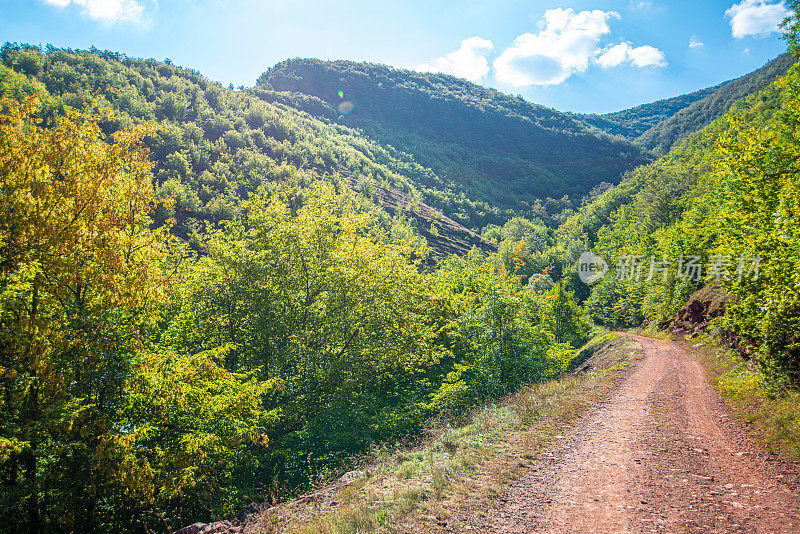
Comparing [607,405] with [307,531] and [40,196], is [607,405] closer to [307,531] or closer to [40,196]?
[307,531]

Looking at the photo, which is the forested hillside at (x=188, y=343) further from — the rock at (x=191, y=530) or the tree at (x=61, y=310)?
the rock at (x=191, y=530)

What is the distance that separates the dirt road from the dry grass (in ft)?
1.64

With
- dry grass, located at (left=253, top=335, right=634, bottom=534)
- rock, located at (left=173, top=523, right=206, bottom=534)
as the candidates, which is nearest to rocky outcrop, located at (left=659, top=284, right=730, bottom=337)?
dry grass, located at (left=253, top=335, right=634, bottom=534)

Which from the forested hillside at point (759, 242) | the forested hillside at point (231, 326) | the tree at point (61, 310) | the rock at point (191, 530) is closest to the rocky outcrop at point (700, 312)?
the forested hillside at point (759, 242)

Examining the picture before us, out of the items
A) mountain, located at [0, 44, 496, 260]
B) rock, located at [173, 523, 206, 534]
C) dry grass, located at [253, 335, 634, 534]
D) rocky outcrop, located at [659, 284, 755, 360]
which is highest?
mountain, located at [0, 44, 496, 260]

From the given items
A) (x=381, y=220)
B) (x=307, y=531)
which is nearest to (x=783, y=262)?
(x=307, y=531)

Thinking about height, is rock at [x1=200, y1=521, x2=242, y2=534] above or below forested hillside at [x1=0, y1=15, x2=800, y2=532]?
below

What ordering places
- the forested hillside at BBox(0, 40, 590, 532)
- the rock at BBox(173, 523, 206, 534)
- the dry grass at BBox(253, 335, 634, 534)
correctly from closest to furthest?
the dry grass at BBox(253, 335, 634, 534) → the forested hillside at BBox(0, 40, 590, 532) → the rock at BBox(173, 523, 206, 534)

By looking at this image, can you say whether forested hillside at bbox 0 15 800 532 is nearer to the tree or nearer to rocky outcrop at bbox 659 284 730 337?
the tree

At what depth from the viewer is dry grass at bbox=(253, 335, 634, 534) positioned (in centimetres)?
618

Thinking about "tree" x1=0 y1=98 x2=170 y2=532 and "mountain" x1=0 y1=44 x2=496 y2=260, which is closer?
"tree" x1=0 y1=98 x2=170 y2=532

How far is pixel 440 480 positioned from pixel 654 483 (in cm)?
388

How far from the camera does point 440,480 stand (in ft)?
23.4

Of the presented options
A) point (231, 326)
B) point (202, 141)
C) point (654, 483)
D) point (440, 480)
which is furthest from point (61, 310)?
point (202, 141)
